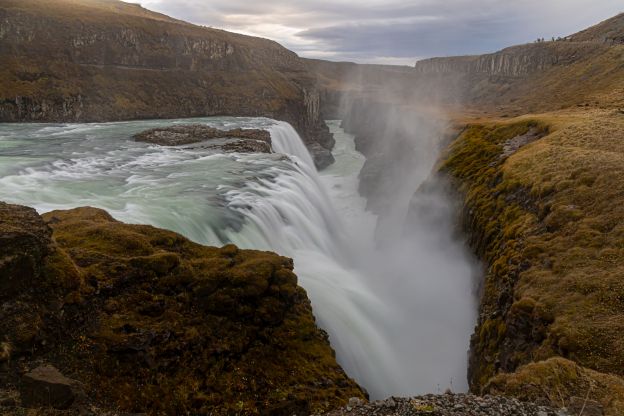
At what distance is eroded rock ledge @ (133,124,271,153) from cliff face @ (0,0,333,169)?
3612 cm

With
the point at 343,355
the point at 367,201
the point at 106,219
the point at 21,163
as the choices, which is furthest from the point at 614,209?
the point at 367,201

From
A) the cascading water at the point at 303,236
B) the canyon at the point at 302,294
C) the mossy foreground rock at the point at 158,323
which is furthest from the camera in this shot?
the cascading water at the point at 303,236

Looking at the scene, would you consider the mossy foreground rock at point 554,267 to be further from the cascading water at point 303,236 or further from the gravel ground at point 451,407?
the cascading water at point 303,236

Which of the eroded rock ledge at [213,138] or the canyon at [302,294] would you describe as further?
the eroded rock ledge at [213,138]

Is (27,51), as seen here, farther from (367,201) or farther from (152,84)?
(367,201)

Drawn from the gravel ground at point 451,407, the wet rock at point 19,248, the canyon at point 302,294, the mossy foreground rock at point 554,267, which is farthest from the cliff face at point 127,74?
the gravel ground at point 451,407

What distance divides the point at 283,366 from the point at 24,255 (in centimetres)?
748

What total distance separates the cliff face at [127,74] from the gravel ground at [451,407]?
87000mm

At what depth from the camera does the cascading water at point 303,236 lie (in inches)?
819

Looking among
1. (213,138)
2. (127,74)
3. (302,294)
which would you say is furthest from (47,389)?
(127,74)

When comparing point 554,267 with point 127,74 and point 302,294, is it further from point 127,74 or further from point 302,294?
point 127,74

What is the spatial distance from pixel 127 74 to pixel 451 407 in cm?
11359

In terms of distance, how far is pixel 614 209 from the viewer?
19.4m

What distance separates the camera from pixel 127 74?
348 feet
